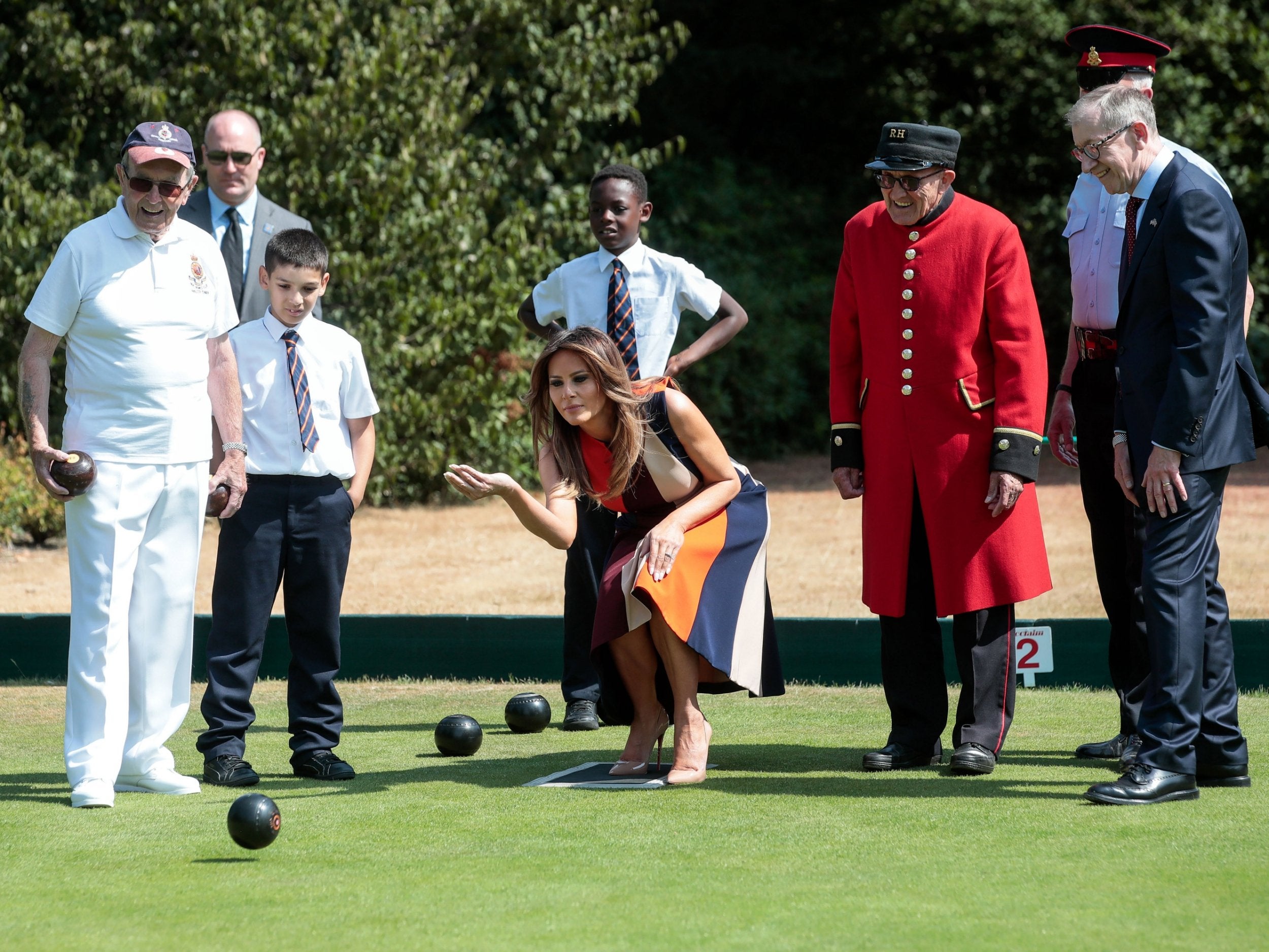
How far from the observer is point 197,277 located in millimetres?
4770

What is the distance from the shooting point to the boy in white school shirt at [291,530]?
197 inches

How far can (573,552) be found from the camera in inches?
235

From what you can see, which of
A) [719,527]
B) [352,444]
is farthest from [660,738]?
[352,444]

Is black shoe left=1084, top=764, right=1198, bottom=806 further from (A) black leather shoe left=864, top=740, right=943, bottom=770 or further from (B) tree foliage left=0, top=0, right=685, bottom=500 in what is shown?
(B) tree foliage left=0, top=0, right=685, bottom=500

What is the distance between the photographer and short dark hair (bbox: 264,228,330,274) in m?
5.14

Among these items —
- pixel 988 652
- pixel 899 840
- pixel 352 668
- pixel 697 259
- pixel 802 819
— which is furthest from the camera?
pixel 697 259

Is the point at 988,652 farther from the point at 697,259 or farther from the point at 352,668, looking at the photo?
the point at 697,259

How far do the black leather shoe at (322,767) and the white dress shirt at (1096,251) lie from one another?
2704 millimetres

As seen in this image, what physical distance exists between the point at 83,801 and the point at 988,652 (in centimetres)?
267

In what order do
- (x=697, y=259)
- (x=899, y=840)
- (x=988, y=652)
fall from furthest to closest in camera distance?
(x=697, y=259), (x=988, y=652), (x=899, y=840)

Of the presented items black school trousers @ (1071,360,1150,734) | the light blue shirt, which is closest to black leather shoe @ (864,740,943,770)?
black school trousers @ (1071,360,1150,734)

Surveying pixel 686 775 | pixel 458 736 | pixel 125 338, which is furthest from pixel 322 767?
pixel 125 338

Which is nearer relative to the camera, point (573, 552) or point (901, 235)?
point (901, 235)

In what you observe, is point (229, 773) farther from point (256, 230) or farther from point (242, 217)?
point (242, 217)
